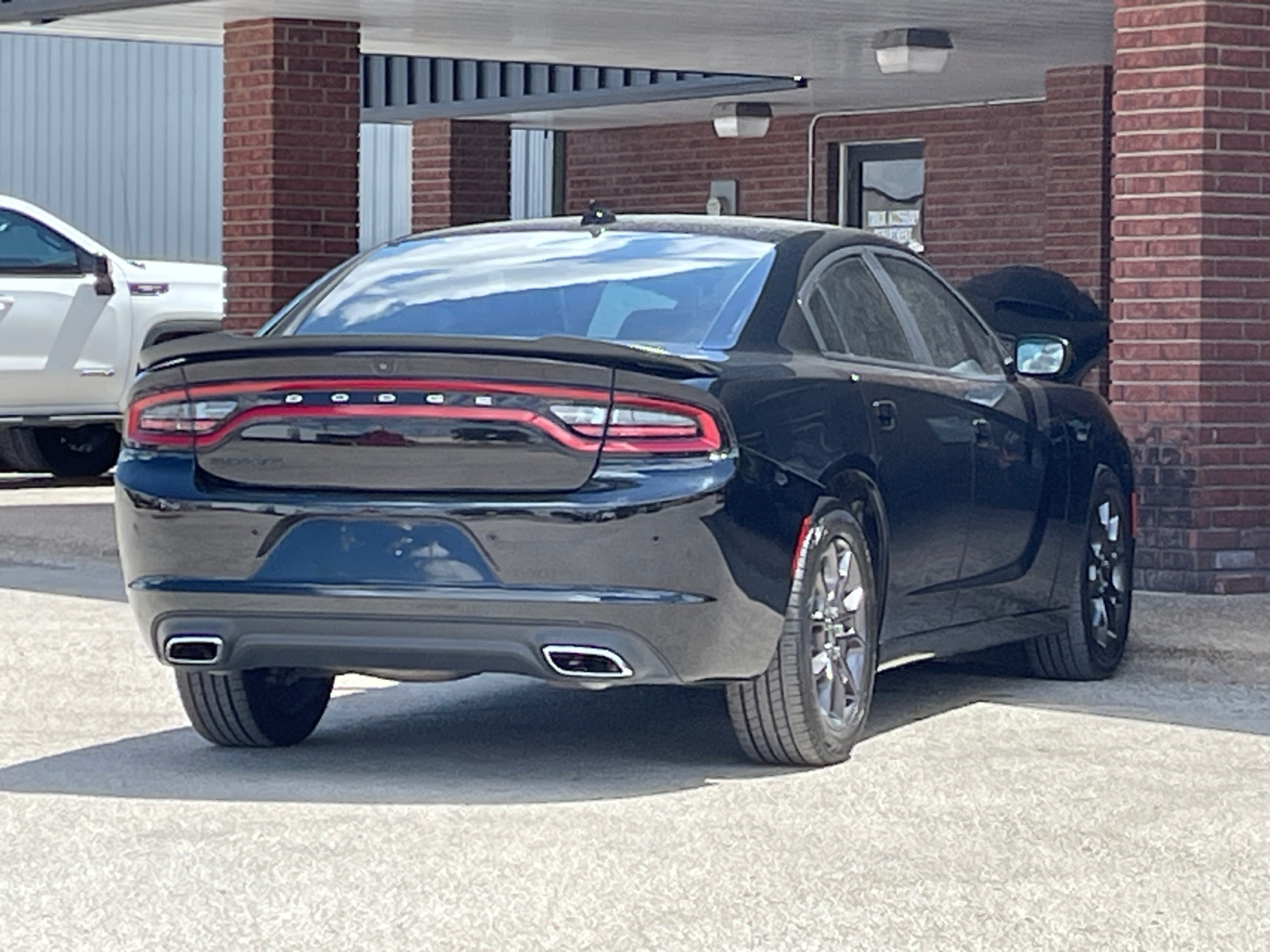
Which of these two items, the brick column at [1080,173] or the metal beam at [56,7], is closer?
the metal beam at [56,7]

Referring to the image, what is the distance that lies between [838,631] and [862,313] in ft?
3.87

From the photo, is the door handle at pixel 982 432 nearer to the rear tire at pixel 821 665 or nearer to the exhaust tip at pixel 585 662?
the rear tire at pixel 821 665

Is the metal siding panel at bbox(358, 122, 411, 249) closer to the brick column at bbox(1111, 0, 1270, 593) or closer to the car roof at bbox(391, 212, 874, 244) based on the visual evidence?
the brick column at bbox(1111, 0, 1270, 593)

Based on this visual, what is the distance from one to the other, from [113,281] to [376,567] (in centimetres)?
1169

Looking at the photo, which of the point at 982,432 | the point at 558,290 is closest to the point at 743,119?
the point at 982,432

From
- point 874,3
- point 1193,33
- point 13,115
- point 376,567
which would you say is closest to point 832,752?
point 376,567

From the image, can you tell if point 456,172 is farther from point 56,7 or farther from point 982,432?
point 982,432

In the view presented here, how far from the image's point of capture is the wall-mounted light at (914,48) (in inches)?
704

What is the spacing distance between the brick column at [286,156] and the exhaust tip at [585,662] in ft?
34.2

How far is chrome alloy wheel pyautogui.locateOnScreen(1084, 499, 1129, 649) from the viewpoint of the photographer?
373 inches

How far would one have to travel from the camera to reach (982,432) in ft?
28.3

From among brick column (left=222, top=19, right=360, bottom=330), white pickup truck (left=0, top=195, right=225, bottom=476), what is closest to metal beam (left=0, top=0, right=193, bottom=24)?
brick column (left=222, top=19, right=360, bottom=330)

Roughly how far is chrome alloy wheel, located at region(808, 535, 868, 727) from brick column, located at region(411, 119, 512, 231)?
1820cm

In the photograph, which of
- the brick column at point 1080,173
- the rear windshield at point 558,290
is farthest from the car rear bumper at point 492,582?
the brick column at point 1080,173
